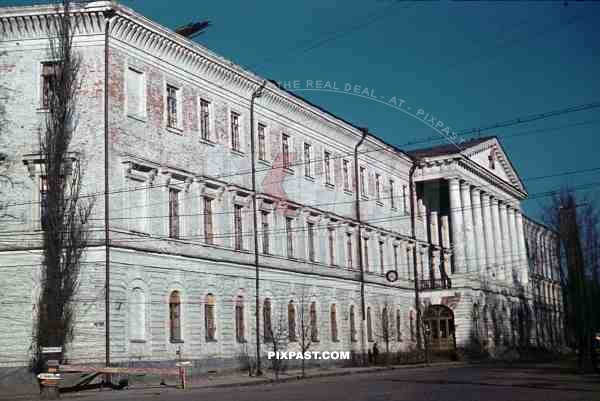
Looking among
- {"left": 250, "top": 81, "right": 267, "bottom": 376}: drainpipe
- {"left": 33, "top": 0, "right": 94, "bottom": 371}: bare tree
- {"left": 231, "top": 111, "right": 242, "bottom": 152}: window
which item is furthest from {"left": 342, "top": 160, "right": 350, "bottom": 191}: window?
{"left": 33, "top": 0, "right": 94, "bottom": 371}: bare tree

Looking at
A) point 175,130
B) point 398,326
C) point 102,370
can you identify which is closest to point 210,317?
point 175,130

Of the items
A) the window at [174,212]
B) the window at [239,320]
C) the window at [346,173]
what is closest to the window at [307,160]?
the window at [346,173]

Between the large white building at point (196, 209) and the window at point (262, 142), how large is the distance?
0.52 ft

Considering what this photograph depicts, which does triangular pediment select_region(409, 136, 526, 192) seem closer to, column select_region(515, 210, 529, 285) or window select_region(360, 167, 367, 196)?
column select_region(515, 210, 529, 285)

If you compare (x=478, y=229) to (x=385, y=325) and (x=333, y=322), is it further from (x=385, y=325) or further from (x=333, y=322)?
(x=333, y=322)

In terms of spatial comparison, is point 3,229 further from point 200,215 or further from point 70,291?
point 200,215

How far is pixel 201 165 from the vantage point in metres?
38.8

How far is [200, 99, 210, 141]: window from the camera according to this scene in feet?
129

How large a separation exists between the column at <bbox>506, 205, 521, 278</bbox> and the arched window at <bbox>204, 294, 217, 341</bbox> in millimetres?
42665

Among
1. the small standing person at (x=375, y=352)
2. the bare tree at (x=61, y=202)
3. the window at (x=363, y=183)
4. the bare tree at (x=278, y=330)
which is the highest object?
the window at (x=363, y=183)

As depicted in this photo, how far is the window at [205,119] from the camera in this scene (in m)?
39.5

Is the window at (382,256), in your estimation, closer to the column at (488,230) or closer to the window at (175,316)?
the column at (488,230)

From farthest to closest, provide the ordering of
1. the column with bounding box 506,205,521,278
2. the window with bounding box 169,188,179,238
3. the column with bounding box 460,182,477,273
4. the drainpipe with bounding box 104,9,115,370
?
the column with bounding box 506,205,521,278 < the column with bounding box 460,182,477,273 < the window with bounding box 169,188,179,238 < the drainpipe with bounding box 104,9,115,370

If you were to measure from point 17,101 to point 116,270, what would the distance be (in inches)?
312
